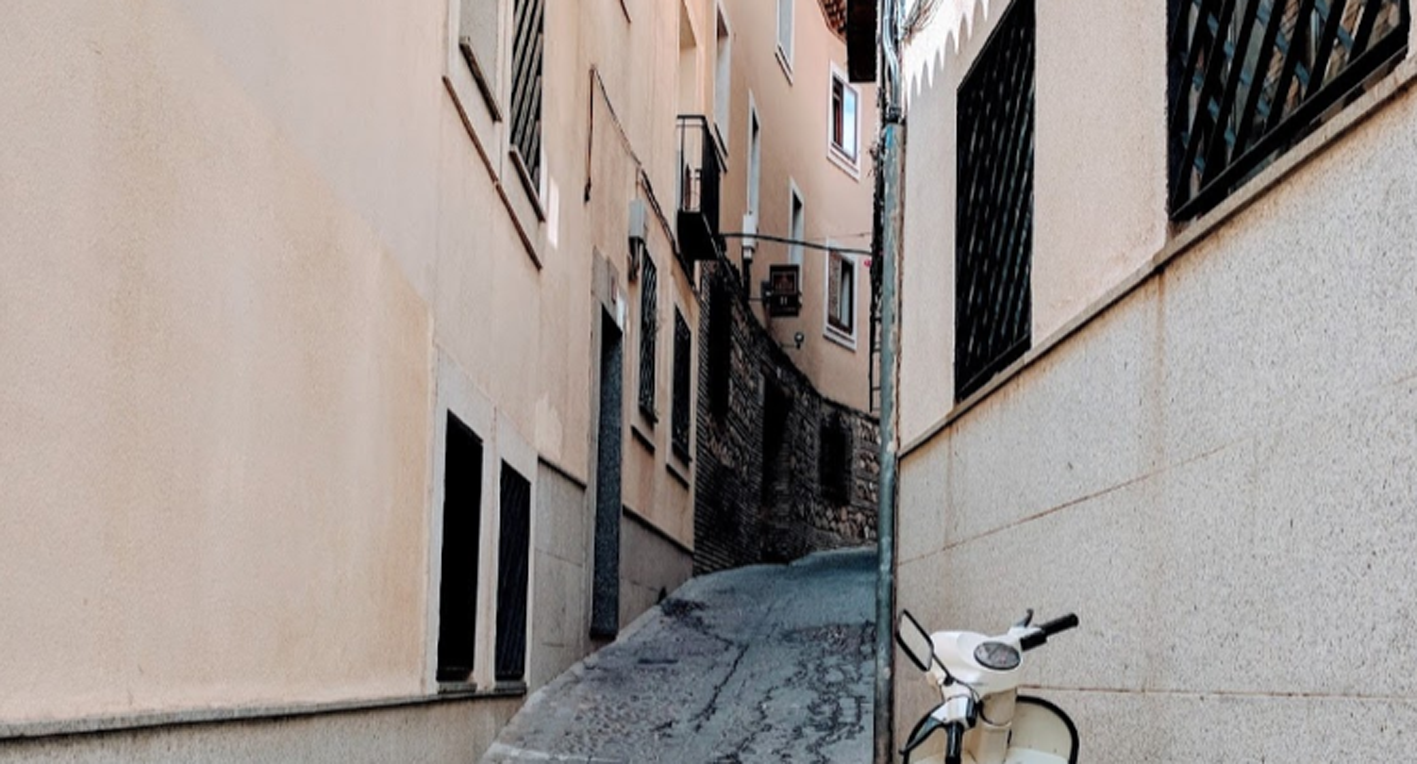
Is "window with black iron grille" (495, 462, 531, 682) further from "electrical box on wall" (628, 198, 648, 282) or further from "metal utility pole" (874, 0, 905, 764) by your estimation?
"electrical box on wall" (628, 198, 648, 282)

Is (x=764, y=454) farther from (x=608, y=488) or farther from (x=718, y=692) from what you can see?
(x=718, y=692)

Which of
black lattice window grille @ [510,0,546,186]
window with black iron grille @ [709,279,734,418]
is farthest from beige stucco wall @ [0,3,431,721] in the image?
window with black iron grille @ [709,279,734,418]

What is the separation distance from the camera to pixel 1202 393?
162 inches

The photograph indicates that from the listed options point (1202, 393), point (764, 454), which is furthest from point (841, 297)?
point (1202, 393)

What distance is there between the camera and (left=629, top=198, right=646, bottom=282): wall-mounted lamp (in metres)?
13.1

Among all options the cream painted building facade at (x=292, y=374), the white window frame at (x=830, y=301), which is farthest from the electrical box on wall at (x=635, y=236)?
the white window frame at (x=830, y=301)

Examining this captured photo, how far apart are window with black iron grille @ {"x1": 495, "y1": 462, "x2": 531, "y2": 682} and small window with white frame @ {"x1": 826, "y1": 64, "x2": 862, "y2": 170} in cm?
1813

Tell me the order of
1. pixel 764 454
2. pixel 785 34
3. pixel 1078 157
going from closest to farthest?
1. pixel 1078 157
2. pixel 764 454
3. pixel 785 34

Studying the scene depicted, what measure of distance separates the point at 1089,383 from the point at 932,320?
292 centimetres

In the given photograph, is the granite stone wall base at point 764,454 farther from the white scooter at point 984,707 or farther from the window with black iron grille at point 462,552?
the white scooter at point 984,707

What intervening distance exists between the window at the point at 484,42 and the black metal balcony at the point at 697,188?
728 centimetres

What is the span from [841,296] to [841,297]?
0.05ft

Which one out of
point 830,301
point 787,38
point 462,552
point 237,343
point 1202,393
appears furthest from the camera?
point 830,301

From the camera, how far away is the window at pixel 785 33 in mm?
23047
